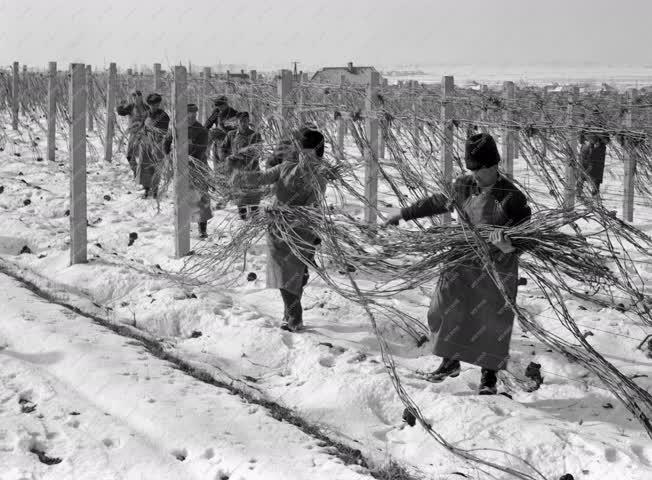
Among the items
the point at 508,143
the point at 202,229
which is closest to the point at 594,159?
the point at 508,143

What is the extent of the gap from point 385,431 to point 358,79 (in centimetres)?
1622

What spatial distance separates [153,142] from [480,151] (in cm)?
589

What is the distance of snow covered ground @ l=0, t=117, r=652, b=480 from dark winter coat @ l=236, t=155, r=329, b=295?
1.29 feet

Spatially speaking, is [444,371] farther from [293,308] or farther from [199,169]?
[199,169]

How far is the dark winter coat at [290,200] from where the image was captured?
4.93 m

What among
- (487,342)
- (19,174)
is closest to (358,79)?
(19,174)

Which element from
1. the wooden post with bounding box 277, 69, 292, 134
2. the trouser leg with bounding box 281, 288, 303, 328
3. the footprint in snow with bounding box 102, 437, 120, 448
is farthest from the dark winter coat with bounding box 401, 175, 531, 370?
the wooden post with bounding box 277, 69, 292, 134

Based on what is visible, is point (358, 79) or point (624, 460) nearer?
point (624, 460)

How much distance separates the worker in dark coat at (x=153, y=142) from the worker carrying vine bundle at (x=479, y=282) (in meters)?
5.21

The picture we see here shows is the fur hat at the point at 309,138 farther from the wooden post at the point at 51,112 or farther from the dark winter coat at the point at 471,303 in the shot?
the wooden post at the point at 51,112

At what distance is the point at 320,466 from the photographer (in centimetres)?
340

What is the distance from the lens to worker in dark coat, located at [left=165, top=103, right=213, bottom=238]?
7477mm

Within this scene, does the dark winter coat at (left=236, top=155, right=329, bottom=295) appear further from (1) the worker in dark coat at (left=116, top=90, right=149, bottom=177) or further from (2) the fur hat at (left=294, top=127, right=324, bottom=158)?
(1) the worker in dark coat at (left=116, top=90, right=149, bottom=177)

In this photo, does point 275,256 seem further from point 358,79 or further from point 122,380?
point 358,79
